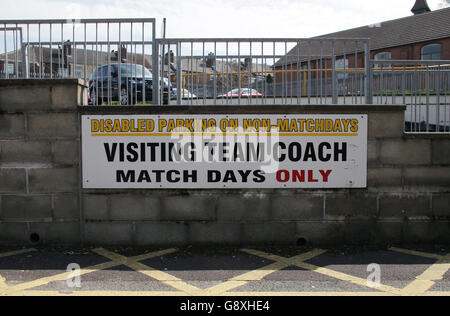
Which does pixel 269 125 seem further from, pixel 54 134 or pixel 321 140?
pixel 54 134

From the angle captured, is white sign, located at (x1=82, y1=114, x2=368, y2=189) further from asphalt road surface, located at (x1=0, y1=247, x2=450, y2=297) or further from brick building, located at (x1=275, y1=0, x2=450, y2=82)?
brick building, located at (x1=275, y1=0, x2=450, y2=82)

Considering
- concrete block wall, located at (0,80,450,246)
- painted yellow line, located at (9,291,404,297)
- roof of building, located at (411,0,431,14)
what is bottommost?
painted yellow line, located at (9,291,404,297)

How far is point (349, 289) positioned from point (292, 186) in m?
1.64

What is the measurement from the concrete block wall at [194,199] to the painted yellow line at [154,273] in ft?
1.22

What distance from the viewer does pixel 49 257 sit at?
4.99m

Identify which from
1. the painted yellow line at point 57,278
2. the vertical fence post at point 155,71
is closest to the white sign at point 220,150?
the vertical fence post at point 155,71

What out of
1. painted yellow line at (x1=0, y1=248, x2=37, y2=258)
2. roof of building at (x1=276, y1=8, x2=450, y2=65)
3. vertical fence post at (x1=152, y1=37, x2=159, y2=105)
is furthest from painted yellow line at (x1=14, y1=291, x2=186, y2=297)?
roof of building at (x1=276, y1=8, x2=450, y2=65)

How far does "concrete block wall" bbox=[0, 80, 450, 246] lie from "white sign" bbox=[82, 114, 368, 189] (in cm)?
12

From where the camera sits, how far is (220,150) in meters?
5.35

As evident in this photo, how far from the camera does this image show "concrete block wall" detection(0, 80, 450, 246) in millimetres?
5336

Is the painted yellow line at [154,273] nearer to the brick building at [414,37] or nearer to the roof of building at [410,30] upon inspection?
the brick building at [414,37]

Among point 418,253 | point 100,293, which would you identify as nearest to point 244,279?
point 100,293

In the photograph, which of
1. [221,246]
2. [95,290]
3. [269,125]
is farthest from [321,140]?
[95,290]

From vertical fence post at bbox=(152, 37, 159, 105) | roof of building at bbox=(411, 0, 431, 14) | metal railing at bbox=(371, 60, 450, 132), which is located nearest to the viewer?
vertical fence post at bbox=(152, 37, 159, 105)
